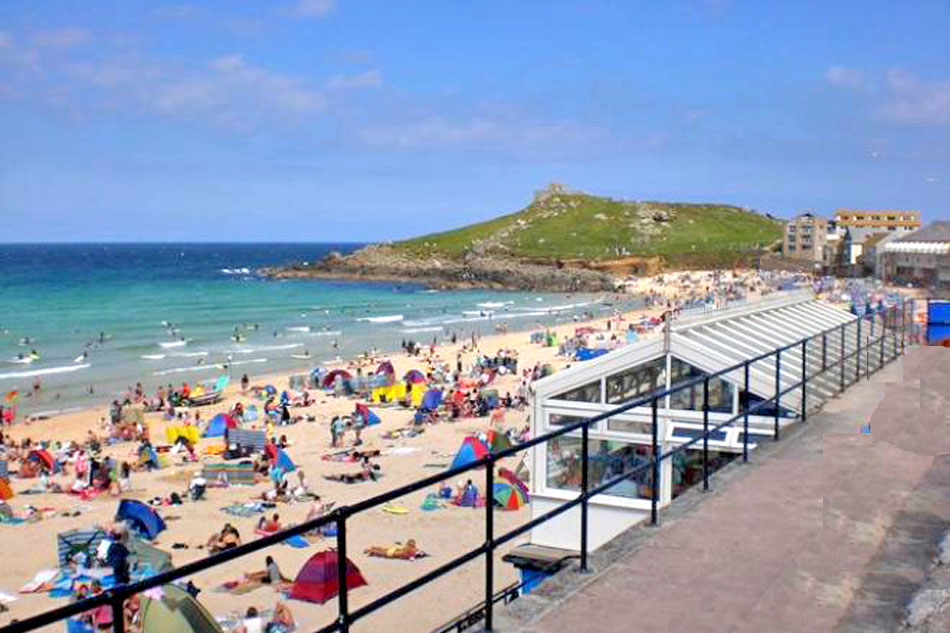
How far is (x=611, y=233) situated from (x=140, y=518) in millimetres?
158031

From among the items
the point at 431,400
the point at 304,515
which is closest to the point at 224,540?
the point at 304,515

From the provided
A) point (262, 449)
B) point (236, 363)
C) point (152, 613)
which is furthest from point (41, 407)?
point (152, 613)

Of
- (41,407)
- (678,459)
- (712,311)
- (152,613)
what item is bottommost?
(41,407)

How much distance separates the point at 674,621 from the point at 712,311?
744cm

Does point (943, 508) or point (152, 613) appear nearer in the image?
point (943, 508)

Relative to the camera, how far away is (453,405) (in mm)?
29781

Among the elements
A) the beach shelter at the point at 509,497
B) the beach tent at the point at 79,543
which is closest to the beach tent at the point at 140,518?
the beach tent at the point at 79,543

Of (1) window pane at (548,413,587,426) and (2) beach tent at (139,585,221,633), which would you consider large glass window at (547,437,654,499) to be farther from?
(2) beach tent at (139,585,221,633)

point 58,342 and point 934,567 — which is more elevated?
point 934,567

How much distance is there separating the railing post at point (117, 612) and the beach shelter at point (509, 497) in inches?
541

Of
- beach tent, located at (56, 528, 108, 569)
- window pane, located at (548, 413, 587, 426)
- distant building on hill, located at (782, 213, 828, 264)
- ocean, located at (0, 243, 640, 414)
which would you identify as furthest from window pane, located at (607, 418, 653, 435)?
distant building on hill, located at (782, 213, 828, 264)

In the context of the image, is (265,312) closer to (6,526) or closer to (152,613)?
(6,526)

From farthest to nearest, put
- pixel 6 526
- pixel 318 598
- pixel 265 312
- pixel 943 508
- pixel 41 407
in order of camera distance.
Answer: pixel 265 312, pixel 41 407, pixel 6 526, pixel 318 598, pixel 943 508

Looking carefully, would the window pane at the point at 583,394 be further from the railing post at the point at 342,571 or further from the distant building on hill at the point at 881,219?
the distant building on hill at the point at 881,219
